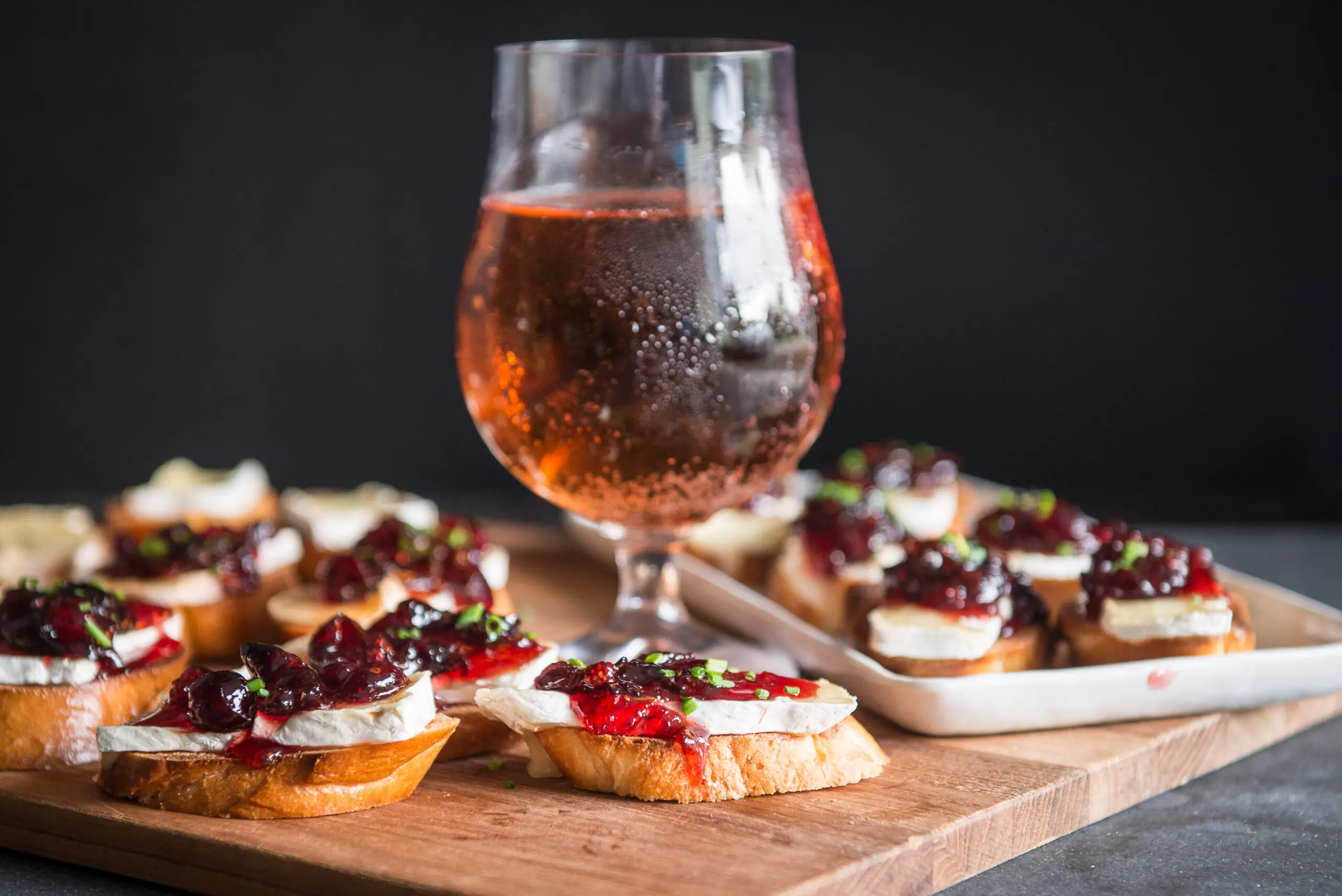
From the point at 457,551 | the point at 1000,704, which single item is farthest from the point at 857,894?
the point at 457,551

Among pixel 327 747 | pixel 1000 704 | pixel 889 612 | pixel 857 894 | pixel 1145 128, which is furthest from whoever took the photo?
pixel 1145 128

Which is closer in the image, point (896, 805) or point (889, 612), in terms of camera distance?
point (896, 805)

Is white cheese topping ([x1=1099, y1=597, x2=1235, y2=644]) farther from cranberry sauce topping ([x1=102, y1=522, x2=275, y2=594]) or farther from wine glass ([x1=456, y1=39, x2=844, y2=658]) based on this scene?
cranberry sauce topping ([x1=102, y1=522, x2=275, y2=594])

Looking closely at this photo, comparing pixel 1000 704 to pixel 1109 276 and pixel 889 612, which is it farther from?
pixel 1109 276

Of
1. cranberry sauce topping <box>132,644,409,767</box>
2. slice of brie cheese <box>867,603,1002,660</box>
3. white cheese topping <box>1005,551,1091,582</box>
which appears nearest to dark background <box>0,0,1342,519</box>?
white cheese topping <box>1005,551,1091,582</box>

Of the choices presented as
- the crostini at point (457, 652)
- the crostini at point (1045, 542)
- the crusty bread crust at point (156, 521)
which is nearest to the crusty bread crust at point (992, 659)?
the crostini at point (1045, 542)

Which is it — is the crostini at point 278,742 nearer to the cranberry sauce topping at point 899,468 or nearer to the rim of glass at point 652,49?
the rim of glass at point 652,49
